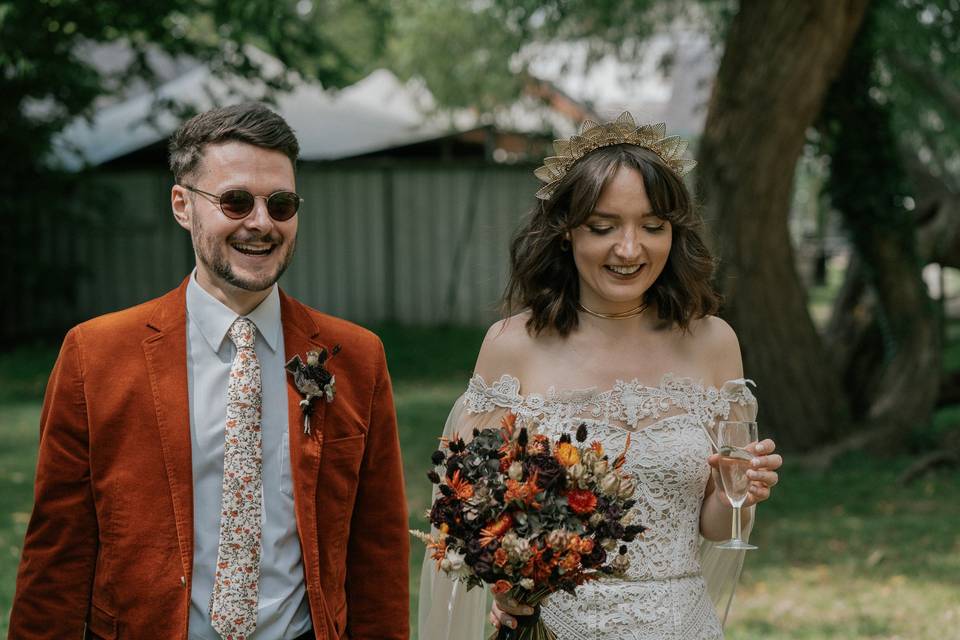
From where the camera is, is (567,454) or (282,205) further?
(282,205)

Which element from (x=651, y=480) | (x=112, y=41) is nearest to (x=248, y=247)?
(x=651, y=480)

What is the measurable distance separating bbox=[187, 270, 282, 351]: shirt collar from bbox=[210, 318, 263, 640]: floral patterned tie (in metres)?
0.13

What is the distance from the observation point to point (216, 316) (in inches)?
115

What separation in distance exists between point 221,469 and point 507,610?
76 cm

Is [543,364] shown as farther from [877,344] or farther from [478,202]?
[478,202]

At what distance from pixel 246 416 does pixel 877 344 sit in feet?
31.4

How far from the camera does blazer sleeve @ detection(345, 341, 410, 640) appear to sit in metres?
3.07

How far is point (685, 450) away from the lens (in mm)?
3295

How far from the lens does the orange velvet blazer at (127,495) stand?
8.96ft

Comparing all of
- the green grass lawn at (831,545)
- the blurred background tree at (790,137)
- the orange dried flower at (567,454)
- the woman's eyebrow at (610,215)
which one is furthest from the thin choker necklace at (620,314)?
the blurred background tree at (790,137)

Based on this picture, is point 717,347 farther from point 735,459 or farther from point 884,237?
point 884,237

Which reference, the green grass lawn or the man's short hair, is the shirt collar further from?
the green grass lawn

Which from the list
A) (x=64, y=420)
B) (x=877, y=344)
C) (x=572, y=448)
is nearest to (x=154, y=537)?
(x=64, y=420)

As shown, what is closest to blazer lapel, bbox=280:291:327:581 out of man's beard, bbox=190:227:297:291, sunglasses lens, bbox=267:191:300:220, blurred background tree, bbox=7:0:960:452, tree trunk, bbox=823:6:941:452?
man's beard, bbox=190:227:297:291
